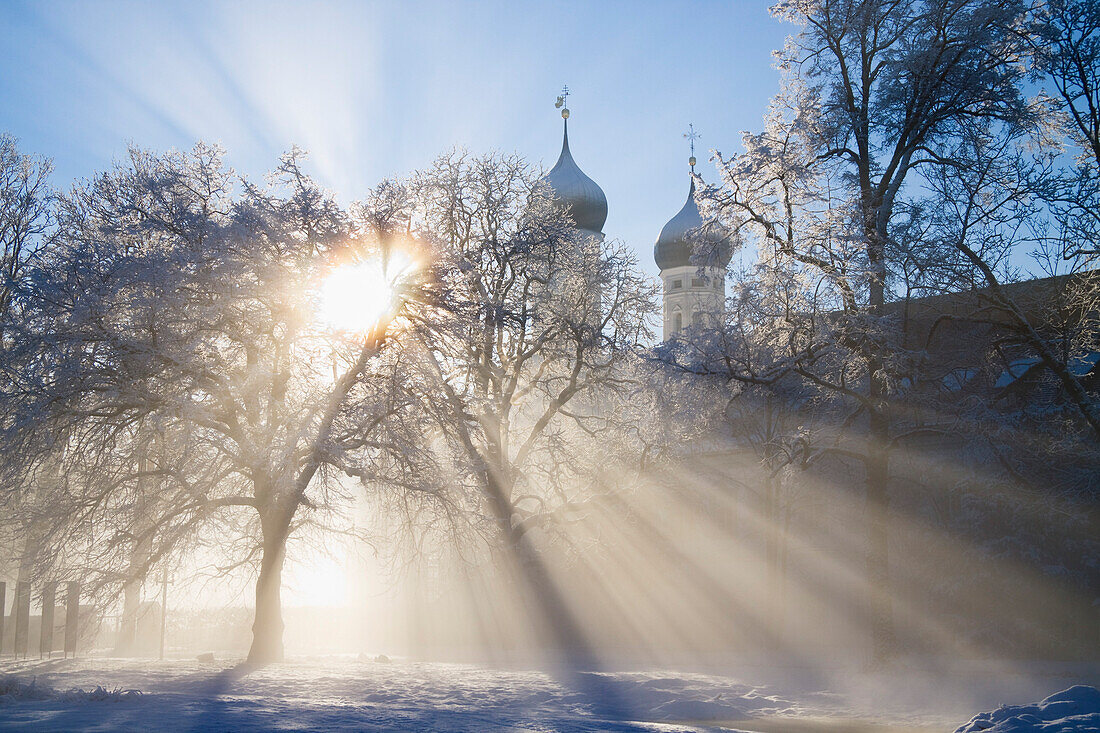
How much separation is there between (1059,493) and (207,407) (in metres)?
14.5

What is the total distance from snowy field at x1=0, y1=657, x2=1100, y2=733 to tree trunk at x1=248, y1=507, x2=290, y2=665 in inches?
38.4

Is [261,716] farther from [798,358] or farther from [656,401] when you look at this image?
[656,401]

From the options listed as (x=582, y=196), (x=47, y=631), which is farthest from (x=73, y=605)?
(x=582, y=196)

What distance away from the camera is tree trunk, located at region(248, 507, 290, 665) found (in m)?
16.5

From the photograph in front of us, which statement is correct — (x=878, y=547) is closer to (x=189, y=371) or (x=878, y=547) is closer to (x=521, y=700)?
(x=521, y=700)

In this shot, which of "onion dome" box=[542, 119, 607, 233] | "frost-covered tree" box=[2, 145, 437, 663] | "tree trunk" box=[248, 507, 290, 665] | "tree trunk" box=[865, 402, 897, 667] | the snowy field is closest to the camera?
the snowy field

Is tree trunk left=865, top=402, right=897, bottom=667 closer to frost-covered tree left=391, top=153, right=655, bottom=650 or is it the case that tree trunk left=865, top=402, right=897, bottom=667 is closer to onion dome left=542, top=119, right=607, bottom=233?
frost-covered tree left=391, top=153, right=655, bottom=650

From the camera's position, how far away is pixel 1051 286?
1528cm

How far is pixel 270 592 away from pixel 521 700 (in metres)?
6.98

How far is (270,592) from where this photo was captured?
1722cm

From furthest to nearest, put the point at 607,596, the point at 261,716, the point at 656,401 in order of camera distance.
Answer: the point at 607,596
the point at 656,401
the point at 261,716

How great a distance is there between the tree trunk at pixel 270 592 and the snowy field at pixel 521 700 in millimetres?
974

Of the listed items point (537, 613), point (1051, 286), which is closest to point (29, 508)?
point (537, 613)

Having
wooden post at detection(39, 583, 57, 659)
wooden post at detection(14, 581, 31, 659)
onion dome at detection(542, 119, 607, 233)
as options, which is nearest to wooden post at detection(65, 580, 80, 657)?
wooden post at detection(39, 583, 57, 659)
